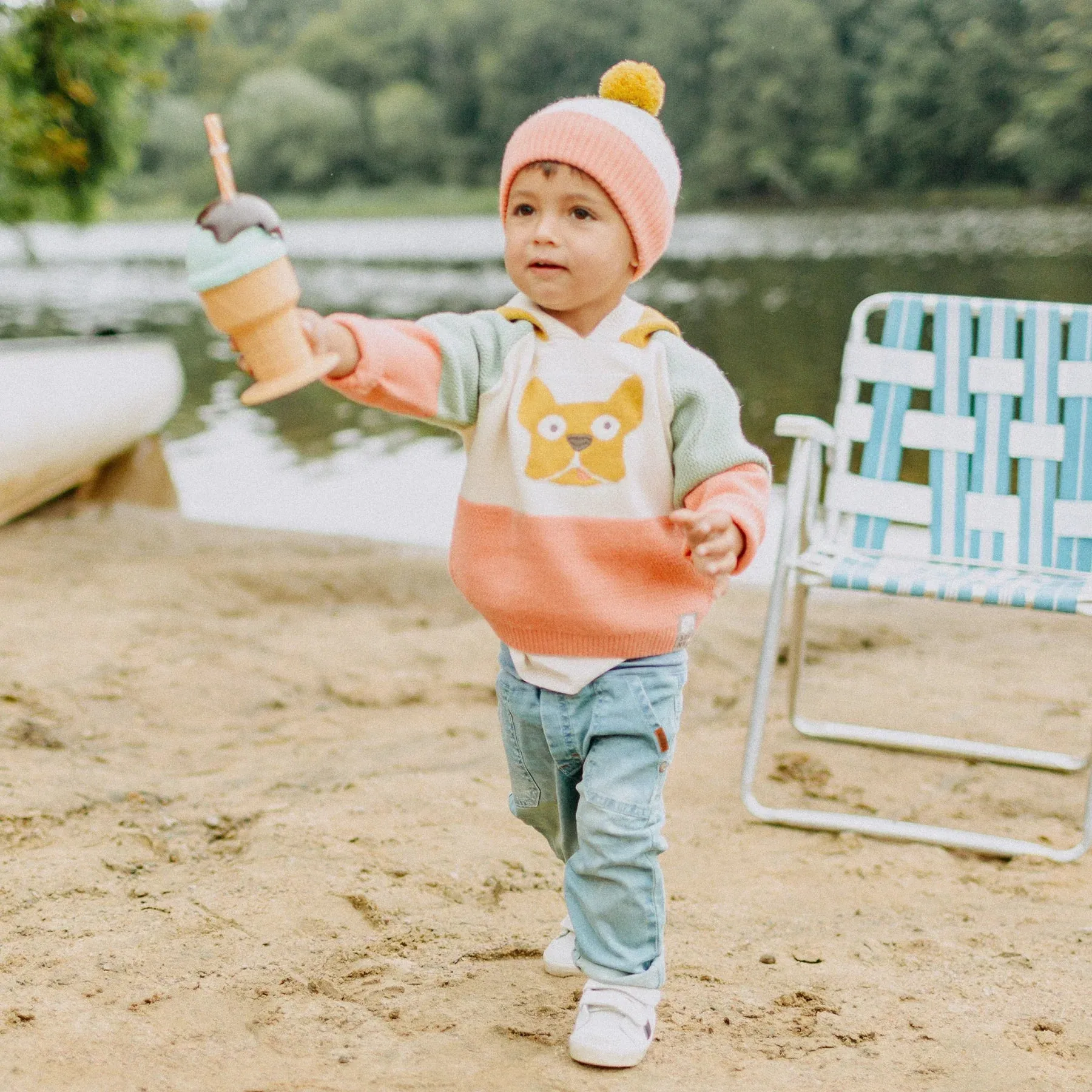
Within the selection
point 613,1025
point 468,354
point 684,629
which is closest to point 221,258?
point 468,354

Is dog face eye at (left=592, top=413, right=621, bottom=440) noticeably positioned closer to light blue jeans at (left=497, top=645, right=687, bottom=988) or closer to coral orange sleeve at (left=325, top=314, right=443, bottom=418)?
coral orange sleeve at (left=325, top=314, right=443, bottom=418)

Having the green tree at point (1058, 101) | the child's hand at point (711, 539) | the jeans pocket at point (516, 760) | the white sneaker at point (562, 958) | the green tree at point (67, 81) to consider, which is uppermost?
the green tree at point (1058, 101)

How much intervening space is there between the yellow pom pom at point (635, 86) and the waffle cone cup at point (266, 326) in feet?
2.25

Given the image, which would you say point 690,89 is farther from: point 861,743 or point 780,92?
point 861,743

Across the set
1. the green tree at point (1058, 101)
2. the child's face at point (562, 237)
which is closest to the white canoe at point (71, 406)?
the child's face at point (562, 237)

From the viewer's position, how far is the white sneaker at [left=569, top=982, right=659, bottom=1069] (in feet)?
6.36

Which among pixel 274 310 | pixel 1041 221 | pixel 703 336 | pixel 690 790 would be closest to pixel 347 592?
pixel 690 790

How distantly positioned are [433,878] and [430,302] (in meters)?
16.1

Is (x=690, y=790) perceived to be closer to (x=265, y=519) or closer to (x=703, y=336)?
(x=265, y=519)

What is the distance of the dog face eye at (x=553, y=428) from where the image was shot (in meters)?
1.95

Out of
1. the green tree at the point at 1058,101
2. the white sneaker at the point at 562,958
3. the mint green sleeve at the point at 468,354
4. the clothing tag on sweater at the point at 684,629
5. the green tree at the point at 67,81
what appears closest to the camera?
the mint green sleeve at the point at 468,354

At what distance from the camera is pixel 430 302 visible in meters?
18.1

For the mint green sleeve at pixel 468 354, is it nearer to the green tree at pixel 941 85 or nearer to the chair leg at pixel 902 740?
the chair leg at pixel 902 740

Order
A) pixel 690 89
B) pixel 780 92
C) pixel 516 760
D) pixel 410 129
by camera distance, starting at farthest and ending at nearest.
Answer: pixel 410 129 < pixel 690 89 < pixel 780 92 < pixel 516 760
